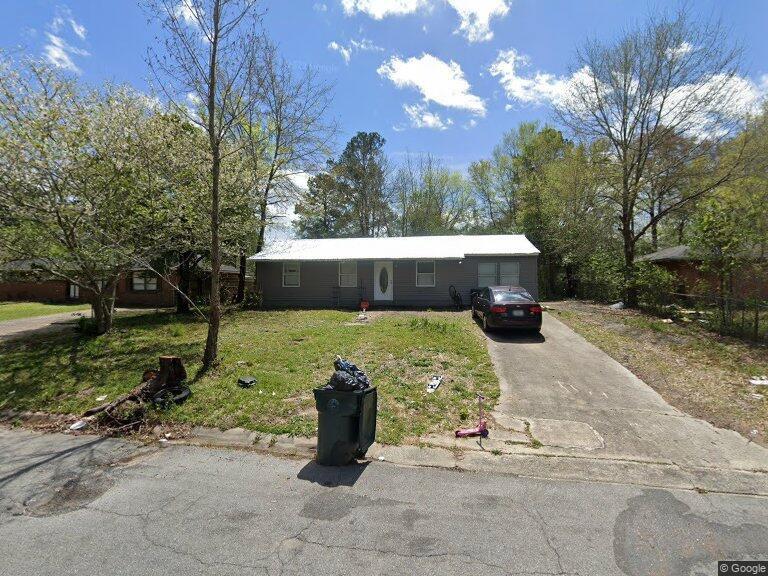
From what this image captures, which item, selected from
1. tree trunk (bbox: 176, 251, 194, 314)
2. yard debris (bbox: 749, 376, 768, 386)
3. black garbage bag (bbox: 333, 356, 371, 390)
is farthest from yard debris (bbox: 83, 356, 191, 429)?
tree trunk (bbox: 176, 251, 194, 314)

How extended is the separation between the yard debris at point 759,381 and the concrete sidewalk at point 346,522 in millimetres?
4524

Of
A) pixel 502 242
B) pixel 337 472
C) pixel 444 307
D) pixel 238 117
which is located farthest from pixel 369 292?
pixel 337 472

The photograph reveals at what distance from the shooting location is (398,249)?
1902 centimetres

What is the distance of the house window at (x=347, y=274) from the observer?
1880cm

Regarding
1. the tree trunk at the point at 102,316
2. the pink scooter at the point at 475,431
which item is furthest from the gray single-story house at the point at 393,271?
the pink scooter at the point at 475,431

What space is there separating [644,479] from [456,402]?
2626mm

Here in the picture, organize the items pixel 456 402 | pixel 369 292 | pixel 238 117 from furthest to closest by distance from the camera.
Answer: pixel 369 292 → pixel 238 117 → pixel 456 402

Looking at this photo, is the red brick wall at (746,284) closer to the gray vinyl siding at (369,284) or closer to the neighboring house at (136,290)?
the gray vinyl siding at (369,284)

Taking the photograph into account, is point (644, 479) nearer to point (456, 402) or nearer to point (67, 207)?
point (456, 402)

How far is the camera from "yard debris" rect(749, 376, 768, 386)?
689 cm

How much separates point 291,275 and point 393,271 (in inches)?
212

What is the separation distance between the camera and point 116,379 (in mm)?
7594

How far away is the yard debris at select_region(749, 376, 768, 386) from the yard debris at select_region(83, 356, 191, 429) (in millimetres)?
10178
